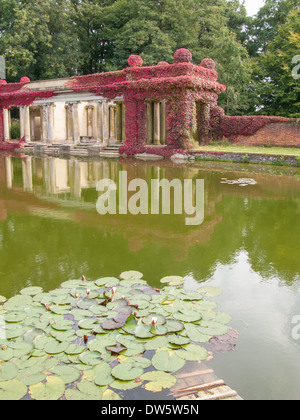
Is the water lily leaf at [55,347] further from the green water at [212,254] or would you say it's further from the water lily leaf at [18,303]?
the green water at [212,254]

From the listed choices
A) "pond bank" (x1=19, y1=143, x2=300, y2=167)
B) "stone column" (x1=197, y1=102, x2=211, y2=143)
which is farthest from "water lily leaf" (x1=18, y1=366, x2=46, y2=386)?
"stone column" (x1=197, y1=102, x2=211, y2=143)

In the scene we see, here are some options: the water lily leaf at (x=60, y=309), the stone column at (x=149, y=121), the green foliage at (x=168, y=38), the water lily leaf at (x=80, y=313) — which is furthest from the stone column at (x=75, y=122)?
the water lily leaf at (x=80, y=313)

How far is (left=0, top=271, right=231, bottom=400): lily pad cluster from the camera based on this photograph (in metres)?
3.08

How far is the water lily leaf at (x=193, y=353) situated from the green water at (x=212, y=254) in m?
0.13

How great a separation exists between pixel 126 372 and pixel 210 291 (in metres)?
1.82

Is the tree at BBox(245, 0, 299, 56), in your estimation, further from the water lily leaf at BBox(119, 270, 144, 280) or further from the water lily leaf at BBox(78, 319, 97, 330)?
the water lily leaf at BBox(78, 319, 97, 330)

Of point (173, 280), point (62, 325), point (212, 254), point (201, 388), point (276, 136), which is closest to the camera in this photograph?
point (201, 388)

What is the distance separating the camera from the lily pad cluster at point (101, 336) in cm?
308

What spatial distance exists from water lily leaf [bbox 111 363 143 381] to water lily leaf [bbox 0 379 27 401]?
68 cm

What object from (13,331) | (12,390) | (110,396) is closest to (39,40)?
(13,331)

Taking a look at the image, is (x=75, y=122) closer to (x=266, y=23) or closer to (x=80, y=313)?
(x=266, y=23)

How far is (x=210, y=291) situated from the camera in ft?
15.5
